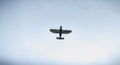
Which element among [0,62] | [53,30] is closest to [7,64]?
[0,62]

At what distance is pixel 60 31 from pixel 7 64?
280 feet

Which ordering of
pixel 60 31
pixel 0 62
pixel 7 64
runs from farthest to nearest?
pixel 0 62 → pixel 7 64 → pixel 60 31

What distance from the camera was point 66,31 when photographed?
219ft

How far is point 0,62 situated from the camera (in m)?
153

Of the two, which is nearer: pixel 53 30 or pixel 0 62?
pixel 53 30

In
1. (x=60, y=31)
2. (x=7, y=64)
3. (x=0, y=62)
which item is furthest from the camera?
(x=0, y=62)

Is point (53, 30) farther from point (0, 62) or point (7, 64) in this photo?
point (0, 62)

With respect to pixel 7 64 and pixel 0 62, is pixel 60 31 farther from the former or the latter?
pixel 0 62

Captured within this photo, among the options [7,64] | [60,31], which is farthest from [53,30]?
[7,64]

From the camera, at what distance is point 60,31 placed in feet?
209

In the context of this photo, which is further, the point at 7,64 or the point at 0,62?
the point at 0,62

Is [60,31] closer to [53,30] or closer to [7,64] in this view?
[53,30]

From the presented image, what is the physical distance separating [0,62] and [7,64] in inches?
785

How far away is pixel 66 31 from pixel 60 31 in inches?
148
